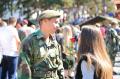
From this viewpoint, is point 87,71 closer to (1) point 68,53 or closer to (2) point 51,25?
(2) point 51,25

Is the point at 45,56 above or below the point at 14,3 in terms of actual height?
below

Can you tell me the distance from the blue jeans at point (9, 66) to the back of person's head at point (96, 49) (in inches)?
249

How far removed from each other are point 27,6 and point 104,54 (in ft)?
154

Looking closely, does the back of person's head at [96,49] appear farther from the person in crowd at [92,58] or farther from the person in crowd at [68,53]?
the person in crowd at [68,53]

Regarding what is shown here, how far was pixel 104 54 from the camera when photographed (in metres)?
5.39

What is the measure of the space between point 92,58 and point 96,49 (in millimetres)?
106

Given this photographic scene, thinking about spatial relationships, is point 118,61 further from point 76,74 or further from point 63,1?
point 63,1

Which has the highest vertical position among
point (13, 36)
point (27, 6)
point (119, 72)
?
point (27, 6)

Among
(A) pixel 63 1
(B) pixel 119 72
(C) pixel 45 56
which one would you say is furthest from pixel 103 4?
(C) pixel 45 56

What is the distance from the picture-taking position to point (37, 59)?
20.1ft

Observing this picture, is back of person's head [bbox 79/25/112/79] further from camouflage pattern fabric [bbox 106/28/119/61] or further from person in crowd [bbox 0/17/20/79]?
camouflage pattern fabric [bbox 106/28/119/61]

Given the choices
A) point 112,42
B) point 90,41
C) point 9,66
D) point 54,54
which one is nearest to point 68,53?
point 9,66

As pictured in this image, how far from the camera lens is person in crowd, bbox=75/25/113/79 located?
5305 millimetres

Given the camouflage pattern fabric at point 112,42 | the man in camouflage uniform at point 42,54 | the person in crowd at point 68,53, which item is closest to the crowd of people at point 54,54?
the man in camouflage uniform at point 42,54
